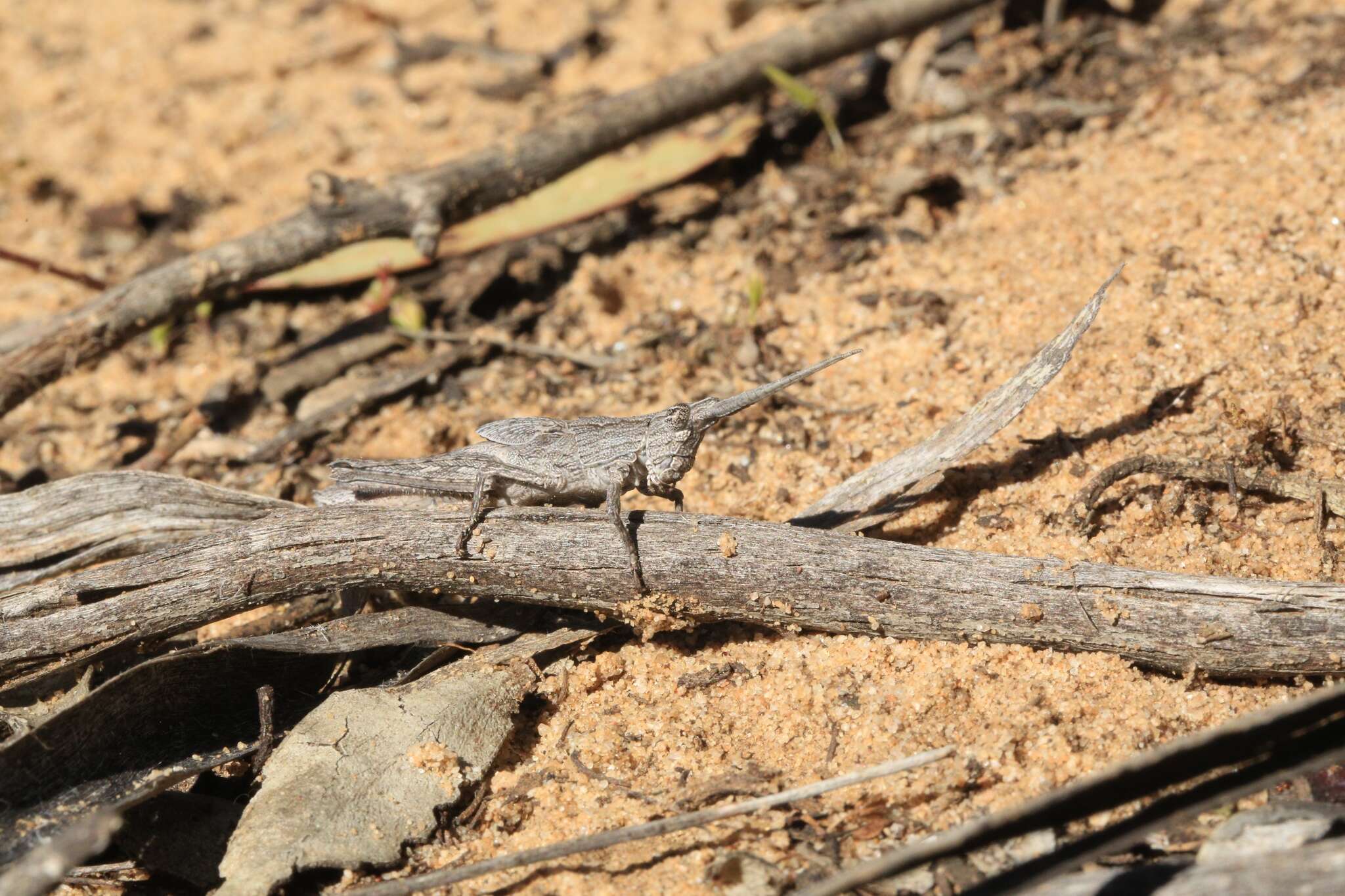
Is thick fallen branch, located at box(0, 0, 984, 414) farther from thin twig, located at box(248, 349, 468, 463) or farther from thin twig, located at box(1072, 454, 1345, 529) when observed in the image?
thin twig, located at box(1072, 454, 1345, 529)

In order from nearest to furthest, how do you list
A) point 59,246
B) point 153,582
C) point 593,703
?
1. point 153,582
2. point 593,703
3. point 59,246

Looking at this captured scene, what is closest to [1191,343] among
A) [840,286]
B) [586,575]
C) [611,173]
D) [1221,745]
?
[840,286]

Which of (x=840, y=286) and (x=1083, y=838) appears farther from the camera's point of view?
(x=840, y=286)

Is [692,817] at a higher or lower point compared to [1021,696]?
lower

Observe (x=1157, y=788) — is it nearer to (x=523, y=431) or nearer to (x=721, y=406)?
(x=721, y=406)

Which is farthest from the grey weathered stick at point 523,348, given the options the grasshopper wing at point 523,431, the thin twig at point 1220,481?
the thin twig at point 1220,481

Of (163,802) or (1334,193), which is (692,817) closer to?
(163,802)

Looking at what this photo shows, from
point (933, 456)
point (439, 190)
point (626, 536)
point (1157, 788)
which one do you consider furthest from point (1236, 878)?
point (439, 190)
